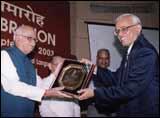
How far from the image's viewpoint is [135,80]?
2.48 meters

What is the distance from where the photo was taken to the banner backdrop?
3869 mm

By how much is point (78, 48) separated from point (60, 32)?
0.44m

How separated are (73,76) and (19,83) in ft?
1.52

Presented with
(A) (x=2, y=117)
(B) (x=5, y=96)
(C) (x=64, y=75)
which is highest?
(C) (x=64, y=75)

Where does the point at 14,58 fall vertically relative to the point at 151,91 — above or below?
above

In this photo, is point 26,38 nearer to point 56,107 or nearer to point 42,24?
point 56,107

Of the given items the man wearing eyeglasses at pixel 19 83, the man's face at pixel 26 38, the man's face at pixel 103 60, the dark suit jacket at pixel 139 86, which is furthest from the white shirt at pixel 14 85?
the man's face at pixel 103 60

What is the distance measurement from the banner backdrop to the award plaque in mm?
1344

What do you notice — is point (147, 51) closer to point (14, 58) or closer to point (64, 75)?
point (64, 75)

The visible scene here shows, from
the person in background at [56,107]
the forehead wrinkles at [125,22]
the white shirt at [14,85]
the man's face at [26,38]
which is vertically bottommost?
the person in background at [56,107]

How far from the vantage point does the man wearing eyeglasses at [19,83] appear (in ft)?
9.24

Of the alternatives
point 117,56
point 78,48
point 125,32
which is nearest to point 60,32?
point 78,48

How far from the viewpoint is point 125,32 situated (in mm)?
2584

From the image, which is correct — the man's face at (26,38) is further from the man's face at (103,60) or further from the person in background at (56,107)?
the man's face at (103,60)
